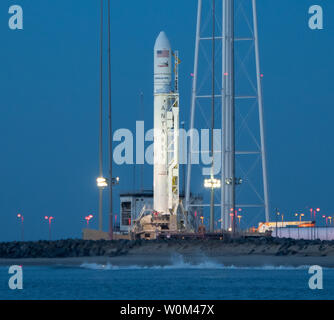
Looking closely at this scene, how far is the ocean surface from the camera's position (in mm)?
57031

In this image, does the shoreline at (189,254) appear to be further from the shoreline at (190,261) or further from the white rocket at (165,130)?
the white rocket at (165,130)

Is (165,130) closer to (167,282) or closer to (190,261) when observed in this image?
(190,261)

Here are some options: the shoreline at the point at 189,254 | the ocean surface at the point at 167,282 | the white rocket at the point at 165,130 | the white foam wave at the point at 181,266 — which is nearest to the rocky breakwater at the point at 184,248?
the shoreline at the point at 189,254

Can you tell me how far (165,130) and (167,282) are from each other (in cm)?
2565

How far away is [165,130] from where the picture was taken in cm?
8775

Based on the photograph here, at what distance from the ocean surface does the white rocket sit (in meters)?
→ 12.7

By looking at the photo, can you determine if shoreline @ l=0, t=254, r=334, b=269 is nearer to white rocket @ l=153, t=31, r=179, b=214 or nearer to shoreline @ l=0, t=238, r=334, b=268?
shoreline @ l=0, t=238, r=334, b=268

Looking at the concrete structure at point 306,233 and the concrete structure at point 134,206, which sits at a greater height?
the concrete structure at point 134,206

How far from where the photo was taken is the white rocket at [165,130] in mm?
87312

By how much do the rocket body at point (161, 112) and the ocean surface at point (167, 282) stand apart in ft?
41.2

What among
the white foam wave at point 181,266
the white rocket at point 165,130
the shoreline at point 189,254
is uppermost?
the white rocket at point 165,130

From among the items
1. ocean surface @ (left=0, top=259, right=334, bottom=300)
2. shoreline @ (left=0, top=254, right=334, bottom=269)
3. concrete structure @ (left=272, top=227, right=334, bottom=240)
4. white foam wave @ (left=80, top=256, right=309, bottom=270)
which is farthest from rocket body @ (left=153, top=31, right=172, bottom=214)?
concrete structure @ (left=272, top=227, right=334, bottom=240)
